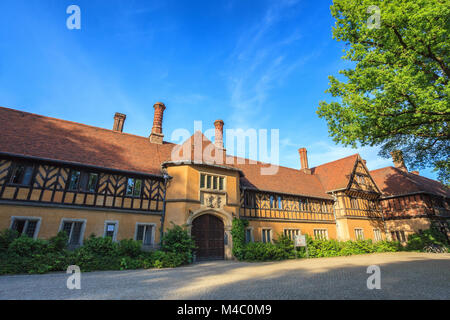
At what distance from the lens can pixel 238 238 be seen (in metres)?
15.2

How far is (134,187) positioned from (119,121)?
24.8 ft

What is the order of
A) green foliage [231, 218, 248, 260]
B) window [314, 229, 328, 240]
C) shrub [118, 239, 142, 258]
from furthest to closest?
window [314, 229, 328, 240] < green foliage [231, 218, 248, 260] < shrub [118, 239, 142, 258]

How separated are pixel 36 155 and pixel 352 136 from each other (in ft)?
56.1

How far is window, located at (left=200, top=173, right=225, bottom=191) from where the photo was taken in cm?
1547

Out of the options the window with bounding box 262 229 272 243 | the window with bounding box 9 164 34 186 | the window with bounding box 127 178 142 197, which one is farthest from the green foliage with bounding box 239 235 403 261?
the window with bounding box 9 164 34 186

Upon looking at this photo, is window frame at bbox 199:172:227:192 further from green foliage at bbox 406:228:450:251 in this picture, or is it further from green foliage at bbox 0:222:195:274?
green foliage at bbox 406:228:450:251

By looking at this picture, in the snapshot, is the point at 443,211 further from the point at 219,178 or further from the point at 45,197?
the point at 45,197

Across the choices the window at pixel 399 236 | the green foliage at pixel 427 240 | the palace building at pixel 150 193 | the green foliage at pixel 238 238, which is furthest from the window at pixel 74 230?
the window at pixel 399 236

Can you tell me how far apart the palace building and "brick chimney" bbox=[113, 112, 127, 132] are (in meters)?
0.08

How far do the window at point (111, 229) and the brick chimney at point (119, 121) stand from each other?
874 cm

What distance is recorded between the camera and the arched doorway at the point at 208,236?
1450cm

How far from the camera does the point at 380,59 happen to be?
10.2 metres

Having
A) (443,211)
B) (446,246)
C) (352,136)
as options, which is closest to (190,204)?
(352,136)

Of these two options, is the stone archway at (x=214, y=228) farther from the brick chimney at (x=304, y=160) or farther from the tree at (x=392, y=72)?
the brick chimney at (x=304, y=160)
